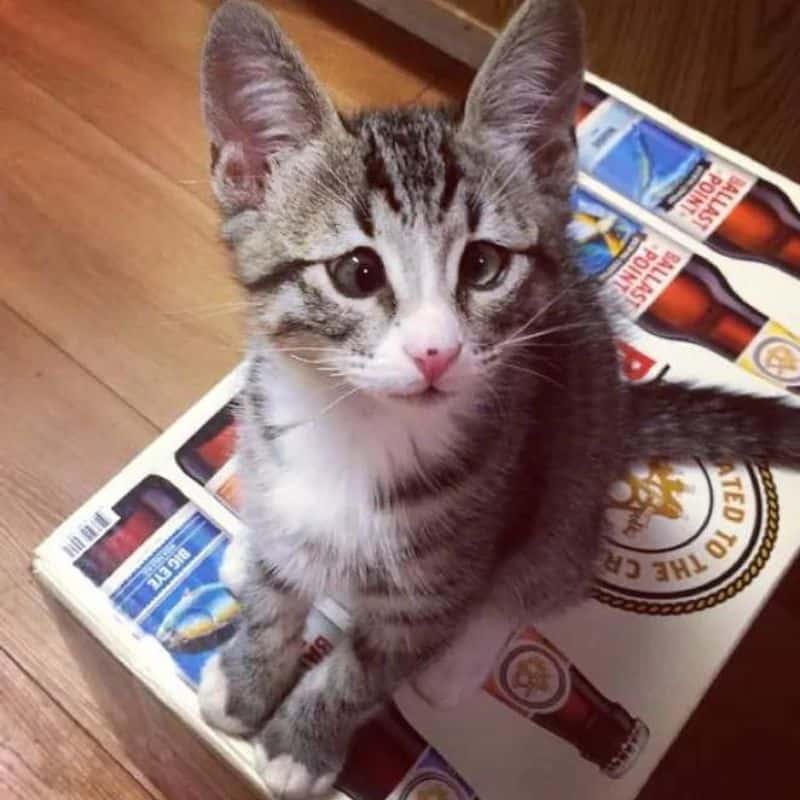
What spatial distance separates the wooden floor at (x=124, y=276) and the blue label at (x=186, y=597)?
194 mm

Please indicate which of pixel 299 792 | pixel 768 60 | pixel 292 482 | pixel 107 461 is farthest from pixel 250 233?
pixel 768 60

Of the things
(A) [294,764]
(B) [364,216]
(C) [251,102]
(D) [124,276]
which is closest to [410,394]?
(B) [364,216]

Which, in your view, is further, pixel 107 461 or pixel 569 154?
pixel 107 461

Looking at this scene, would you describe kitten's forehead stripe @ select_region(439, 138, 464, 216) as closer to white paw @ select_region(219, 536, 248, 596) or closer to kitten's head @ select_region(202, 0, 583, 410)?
kitten's head @ select_region(202, 0, 583, 410)

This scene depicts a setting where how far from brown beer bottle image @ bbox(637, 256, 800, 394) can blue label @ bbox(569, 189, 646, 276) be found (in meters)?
0.06

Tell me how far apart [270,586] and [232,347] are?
22.1 inches

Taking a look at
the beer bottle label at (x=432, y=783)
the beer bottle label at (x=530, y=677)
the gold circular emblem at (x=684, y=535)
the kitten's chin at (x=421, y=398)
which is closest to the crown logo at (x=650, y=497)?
the gold circular emblem at (x=684, y=535)

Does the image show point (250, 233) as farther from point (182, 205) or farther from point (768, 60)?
point (768, 60)

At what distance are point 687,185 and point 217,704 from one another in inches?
29.2

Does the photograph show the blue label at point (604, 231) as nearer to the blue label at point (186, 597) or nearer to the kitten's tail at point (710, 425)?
the kitten's tail at point (710, 425)

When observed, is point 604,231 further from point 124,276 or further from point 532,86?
point 124,276

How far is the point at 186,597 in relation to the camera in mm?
975

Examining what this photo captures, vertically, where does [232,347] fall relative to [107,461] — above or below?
above

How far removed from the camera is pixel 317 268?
2.25 ft
